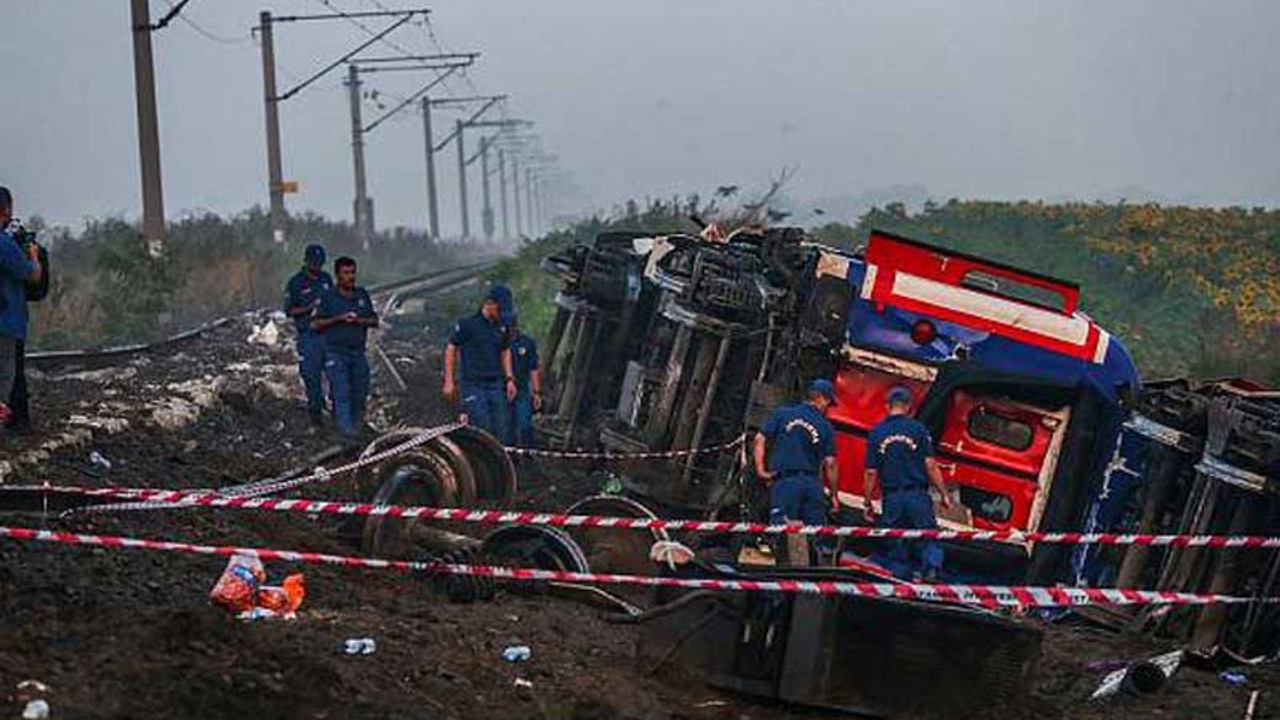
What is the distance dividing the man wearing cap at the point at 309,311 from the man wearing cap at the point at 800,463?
19.5 feet

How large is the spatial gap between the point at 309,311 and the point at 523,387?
2.02 m

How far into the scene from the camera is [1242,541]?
779 cm

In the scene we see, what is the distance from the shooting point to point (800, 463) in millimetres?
8734

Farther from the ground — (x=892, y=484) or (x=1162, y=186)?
(x=892, y=484)

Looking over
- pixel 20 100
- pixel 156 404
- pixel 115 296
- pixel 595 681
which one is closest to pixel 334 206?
pixel 20 100

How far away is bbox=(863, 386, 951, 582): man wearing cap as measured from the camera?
344 inches

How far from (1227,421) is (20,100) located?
3153 inches

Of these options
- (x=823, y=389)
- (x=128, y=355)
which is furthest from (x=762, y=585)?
(x=128, y=355)

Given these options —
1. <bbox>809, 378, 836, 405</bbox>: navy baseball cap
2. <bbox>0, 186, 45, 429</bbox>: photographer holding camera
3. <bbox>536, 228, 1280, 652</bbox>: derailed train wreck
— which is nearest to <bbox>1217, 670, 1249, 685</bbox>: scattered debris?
<bbox>536, 228, 1280, 652</bbox>: derailed train wreck

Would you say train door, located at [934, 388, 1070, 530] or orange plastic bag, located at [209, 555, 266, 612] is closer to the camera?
orange plastic bag, located at [209, 555, 266, 612]

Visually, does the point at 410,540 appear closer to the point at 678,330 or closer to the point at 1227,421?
the point at 678,330

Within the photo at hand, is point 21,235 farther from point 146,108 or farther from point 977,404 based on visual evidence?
point 146,108

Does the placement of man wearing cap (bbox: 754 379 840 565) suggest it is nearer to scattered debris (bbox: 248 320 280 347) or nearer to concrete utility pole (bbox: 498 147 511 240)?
scattered debris (bbox: 248 320 280 347)

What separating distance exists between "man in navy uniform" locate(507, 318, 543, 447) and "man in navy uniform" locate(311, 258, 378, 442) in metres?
1.21
